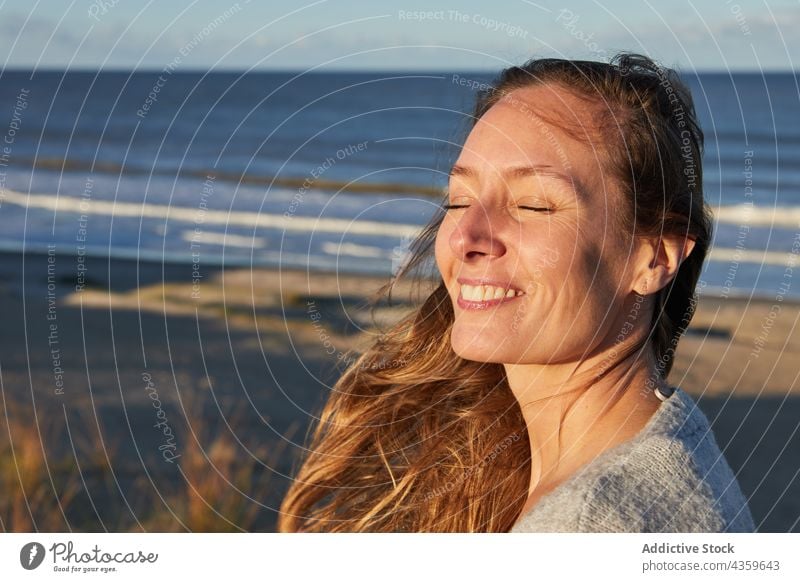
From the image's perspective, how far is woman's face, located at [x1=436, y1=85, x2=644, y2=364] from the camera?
2893 mm

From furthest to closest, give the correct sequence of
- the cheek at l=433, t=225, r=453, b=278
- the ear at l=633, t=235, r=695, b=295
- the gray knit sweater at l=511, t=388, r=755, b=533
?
the cheek at l=433, t=225, r=453, b=278, the ear at l=633, t=235, r=695, b=295, the gray knit sweater at l=511, t=388, r=755, b=533

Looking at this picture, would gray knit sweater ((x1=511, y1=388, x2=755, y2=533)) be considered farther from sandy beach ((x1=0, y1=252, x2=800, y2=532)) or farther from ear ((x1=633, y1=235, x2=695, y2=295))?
sandy beach ((x1=0, y1=252, x2=800, y2=532))

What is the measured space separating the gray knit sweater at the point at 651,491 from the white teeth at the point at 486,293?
564 mm

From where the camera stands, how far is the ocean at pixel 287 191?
58.5 feet

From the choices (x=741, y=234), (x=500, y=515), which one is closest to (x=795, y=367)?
(x=741, y=234)

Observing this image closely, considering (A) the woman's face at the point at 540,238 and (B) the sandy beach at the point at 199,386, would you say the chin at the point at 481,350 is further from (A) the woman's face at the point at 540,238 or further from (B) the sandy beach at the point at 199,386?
(B) the sandy beach at the point at 199,386

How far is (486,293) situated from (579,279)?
29 centimetres

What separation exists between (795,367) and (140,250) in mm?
11777

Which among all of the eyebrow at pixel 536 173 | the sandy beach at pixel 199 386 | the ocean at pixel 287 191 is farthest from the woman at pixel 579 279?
the sandy beach at pixel 199 386

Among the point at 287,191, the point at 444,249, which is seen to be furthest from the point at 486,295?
the point at 287,191

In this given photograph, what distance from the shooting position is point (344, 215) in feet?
72.3

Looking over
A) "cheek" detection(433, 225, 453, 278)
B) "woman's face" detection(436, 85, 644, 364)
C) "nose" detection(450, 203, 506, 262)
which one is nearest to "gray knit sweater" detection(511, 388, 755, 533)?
"woman's face" detection(436, 85, 644, 364)

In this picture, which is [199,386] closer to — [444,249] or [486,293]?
[444,249]

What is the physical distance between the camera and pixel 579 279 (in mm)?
2953
